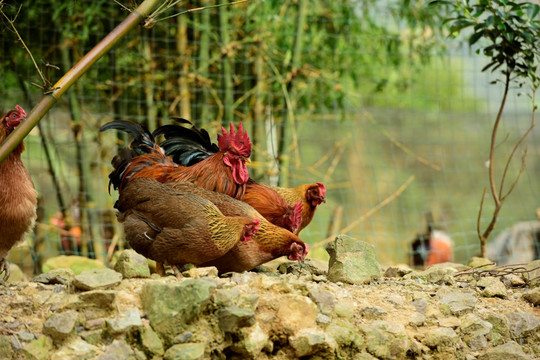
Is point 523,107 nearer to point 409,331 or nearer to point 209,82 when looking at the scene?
point 209,82

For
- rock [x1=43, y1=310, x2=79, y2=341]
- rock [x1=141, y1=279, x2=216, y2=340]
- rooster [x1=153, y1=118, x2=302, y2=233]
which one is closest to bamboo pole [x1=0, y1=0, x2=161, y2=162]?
rock [x1=43, y1=310, x2=79, y2=341]

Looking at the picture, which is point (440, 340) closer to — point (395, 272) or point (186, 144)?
point (395, 272)

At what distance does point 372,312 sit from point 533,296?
1.06 m

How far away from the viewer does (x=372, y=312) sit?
11.4 ft

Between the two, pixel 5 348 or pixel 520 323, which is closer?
pixel 5 348

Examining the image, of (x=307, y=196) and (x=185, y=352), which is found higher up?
(x=307, y=196)

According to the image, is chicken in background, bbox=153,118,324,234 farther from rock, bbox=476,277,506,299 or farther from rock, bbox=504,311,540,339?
rock, bbox=504,311,540,339

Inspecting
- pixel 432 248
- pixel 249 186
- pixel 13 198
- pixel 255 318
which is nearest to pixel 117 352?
pixel 255 318

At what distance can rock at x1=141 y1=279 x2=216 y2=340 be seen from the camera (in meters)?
3.05

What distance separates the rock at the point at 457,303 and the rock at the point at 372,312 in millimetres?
370

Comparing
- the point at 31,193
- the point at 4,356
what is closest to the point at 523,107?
the point at 31,193

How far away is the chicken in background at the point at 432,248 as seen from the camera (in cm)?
802

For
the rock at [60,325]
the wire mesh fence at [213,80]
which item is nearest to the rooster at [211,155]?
the rock at [60,325]

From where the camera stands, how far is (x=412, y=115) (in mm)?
8609
